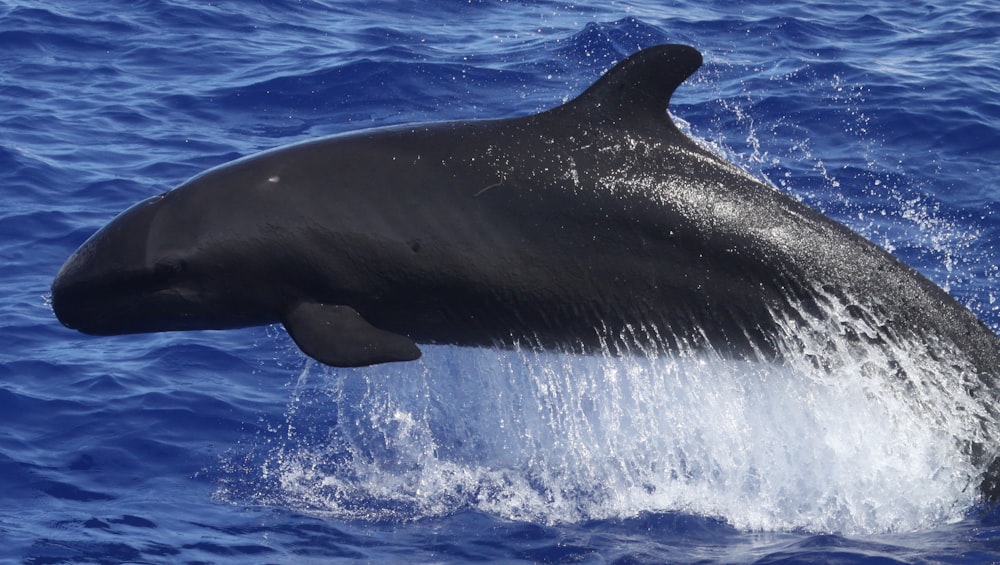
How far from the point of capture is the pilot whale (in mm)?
8977

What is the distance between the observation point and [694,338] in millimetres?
9297

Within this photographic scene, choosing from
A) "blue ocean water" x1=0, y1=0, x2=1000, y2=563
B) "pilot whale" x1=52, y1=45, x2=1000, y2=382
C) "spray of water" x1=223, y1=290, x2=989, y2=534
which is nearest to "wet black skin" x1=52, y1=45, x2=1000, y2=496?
"pilot whale" x1=52, y1=45, x2=1000, y2=382

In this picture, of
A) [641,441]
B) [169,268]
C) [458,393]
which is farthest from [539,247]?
[458,393]

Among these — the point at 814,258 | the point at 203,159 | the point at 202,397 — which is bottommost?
the point at 202,397

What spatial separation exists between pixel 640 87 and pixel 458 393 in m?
4.07

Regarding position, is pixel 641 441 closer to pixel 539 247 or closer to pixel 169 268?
pixel 539 247

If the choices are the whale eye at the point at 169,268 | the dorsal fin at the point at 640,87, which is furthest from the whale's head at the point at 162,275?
the dorsal fin at the point at 640,87

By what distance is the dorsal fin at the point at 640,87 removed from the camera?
8.96 m

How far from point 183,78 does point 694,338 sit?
14.1 meters

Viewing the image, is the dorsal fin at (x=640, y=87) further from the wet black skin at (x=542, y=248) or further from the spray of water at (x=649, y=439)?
the spray of water at (x=649, y=439)

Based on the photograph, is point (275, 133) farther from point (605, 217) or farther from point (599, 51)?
point (605, 217)

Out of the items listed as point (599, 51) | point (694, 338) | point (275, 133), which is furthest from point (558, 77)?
point (694, 338)

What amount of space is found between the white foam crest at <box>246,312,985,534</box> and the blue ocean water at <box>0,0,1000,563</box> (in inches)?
1.1

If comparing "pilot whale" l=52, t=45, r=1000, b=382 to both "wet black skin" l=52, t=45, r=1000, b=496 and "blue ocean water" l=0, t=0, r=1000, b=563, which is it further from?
"blue ocean water" l=0, t=0, r=1000, b=563
